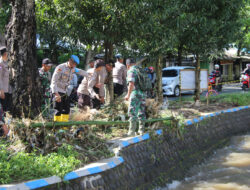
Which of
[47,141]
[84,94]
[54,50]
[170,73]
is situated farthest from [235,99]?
[54,50]

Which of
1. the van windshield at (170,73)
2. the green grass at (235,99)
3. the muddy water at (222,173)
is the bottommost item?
the muddy water at (222,173)

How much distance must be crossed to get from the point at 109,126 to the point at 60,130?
1840mm

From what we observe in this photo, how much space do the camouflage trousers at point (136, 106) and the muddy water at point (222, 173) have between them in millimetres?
1568

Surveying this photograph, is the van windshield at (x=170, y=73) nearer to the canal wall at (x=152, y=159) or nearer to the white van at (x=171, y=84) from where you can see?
the white van at (x=171, y=84)

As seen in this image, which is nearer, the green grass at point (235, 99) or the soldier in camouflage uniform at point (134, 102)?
the soldier in camouflage uniform at point (134, 102)

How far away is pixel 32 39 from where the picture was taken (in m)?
5.50

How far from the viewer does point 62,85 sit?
6.51m

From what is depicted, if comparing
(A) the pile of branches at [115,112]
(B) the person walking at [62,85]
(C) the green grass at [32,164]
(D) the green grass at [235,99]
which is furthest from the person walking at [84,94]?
(D) the green grass at [235,99]

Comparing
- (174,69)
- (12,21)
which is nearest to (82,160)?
(12,21)

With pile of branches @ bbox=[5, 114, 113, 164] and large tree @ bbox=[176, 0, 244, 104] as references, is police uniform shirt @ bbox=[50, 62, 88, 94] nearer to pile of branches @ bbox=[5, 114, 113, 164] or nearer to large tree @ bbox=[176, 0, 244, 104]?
pile of branches @ bbox=[5, 114, 113, 164]

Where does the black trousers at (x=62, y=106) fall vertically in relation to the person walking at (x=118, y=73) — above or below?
below

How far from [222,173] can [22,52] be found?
5.24 metres

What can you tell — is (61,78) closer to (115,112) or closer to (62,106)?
(62,106)

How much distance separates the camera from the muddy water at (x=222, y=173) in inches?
259
